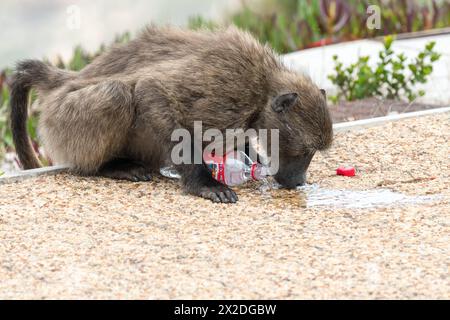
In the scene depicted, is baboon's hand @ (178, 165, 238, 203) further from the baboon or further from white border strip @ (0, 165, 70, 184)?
white border strip @ (0, 165, 70, 184)

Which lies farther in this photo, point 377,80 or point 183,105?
point 377,80

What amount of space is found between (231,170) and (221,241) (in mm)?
1411

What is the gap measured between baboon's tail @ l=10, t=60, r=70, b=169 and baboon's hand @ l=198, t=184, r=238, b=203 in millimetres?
1373

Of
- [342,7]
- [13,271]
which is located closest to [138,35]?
[13,271]

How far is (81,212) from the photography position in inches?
203

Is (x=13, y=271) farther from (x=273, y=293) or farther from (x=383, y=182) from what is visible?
(x=383, y=182)

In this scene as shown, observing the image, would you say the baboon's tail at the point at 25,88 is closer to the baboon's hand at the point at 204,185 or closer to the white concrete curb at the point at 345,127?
the white concrete curb at the point at 345,127

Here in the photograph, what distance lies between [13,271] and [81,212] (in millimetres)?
919

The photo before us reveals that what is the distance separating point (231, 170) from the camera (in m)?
5.98

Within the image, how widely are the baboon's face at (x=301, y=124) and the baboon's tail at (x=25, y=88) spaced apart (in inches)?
61.7

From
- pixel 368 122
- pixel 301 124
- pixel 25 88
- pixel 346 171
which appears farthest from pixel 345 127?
pixel 25 88

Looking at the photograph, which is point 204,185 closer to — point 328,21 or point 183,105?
point 183,105

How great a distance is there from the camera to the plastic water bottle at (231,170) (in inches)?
234

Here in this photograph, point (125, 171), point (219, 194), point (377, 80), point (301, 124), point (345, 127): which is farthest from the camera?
point (377, 80)
